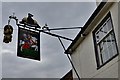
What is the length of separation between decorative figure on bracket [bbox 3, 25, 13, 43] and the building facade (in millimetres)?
3163

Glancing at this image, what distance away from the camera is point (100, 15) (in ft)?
27.1

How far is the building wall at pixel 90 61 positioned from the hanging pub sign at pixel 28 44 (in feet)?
7.30

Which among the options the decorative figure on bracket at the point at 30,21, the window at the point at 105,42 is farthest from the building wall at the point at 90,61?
the decorative figure on bracket at the point at 30,21

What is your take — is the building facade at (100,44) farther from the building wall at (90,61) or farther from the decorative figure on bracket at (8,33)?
the decorative figure on bracket at (8,33)

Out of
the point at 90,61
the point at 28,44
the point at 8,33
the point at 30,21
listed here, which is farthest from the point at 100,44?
the point at 8,33

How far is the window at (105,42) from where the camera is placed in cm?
775

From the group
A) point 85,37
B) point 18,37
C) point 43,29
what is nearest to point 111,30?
point 85,37

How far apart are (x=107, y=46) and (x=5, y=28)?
3834 mm

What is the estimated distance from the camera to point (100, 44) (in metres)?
8.64

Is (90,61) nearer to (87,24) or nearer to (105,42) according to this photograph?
(105,42)

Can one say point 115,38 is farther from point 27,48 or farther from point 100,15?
point 27,48

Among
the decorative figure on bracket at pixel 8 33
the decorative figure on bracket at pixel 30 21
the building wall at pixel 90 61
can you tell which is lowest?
the building wall at pixel 90 61

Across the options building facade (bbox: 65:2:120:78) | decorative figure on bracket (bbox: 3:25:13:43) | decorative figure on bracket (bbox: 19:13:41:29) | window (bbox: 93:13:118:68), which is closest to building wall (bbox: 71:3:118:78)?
building facade (bbox: 65:2:120:78)

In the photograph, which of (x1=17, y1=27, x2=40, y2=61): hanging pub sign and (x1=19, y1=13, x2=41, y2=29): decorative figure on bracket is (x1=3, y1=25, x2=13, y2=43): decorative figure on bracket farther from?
(x1=19, y1=13, x2=41, y2=29): decorative figure on bracket
